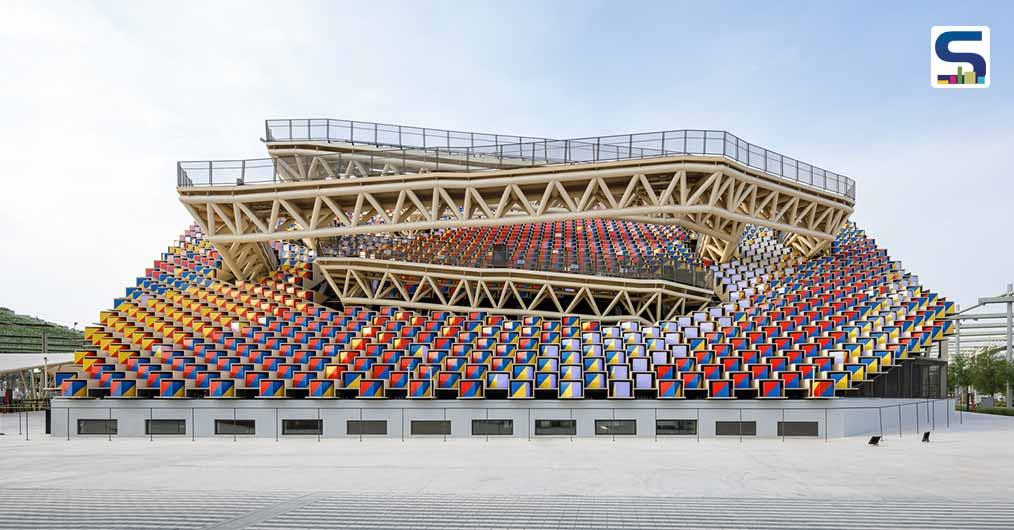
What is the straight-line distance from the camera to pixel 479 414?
2870 cm

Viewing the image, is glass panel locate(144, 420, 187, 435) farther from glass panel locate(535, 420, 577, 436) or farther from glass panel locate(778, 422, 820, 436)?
glass panel locate(778, 422, 820, 436)

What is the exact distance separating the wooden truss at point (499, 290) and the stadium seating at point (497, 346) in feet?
3.69

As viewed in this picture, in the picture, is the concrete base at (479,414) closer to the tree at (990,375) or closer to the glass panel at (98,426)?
the glass panel at (98,426)

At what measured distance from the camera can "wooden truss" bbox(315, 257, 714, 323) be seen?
4112 cm

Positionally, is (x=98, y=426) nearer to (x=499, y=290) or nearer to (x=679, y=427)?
(x=499, y=290)

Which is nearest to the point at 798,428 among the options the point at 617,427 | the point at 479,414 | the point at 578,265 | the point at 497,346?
the point at 617,427

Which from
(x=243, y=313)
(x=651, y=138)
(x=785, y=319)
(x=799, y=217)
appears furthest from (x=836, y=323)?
(x=243, y=313)

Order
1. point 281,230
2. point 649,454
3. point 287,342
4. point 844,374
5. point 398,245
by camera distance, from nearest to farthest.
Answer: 1. point 649,454
2. point 844,374
3. point 287,342
4. point 281,230
5. point 398,245

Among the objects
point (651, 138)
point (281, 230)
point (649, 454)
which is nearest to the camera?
point (649, 454)

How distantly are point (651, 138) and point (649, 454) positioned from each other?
19.6 m

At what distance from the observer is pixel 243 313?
124 ft

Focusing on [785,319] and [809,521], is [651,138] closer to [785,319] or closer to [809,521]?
[785,319]

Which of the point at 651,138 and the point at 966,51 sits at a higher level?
the point at 966,51

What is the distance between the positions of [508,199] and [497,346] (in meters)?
9.34
